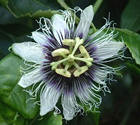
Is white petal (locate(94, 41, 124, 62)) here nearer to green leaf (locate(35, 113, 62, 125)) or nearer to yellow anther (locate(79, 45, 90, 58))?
yellow anther (locate(79, 45, 90, 58))

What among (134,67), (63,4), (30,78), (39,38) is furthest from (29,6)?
(134,67)

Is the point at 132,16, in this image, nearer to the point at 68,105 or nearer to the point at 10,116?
the point at 68,105

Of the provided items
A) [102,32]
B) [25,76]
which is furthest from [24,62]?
[102,32]

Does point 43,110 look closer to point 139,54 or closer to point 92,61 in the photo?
point 92,61

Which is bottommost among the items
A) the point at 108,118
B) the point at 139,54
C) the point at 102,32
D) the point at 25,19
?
the point at 108,118

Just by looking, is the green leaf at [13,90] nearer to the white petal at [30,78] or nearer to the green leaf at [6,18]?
the white petal at [30,78]
